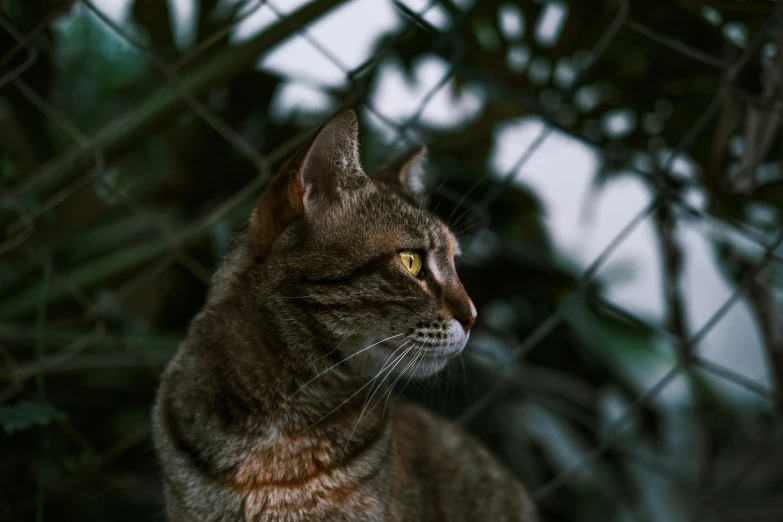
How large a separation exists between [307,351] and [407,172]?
47 centimetres

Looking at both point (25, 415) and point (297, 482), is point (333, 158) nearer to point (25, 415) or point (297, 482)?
point (297, 482)

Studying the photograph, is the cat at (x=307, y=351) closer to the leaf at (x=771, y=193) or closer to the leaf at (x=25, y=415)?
the leaf at (x=25, y=415)

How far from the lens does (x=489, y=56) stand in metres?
1.79

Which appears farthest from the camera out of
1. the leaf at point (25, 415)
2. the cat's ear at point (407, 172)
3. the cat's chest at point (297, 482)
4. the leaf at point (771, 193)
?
the leaf at point (771, 193)

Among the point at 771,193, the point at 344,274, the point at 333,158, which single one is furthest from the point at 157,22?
the point at 771,193

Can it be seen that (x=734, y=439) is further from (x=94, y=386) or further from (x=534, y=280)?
(x=94, y=386)

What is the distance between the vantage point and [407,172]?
4.44 ft

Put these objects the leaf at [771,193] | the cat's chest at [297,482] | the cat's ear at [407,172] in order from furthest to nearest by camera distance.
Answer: the leaf at [771,193] → the cat's ear at [407,172] → the cat's chest at [297,482]

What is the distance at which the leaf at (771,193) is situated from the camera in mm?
1622

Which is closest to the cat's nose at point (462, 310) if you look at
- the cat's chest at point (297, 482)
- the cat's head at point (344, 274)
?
the cat's head at point (344, 274)

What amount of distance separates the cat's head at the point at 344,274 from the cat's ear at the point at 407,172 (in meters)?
0.22

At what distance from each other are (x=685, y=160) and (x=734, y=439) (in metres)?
0.75

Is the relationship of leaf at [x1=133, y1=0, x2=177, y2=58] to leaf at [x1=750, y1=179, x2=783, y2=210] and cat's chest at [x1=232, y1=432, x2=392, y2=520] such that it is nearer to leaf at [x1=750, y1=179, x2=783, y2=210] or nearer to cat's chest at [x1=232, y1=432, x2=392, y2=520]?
cat's chest at [x1=232, y1=432, x2=392, y2=520]

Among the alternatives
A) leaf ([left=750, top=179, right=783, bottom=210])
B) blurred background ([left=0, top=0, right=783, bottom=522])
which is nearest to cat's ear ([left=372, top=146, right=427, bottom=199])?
blurred background ([left=0, top=0, right=783, bottom=522])
